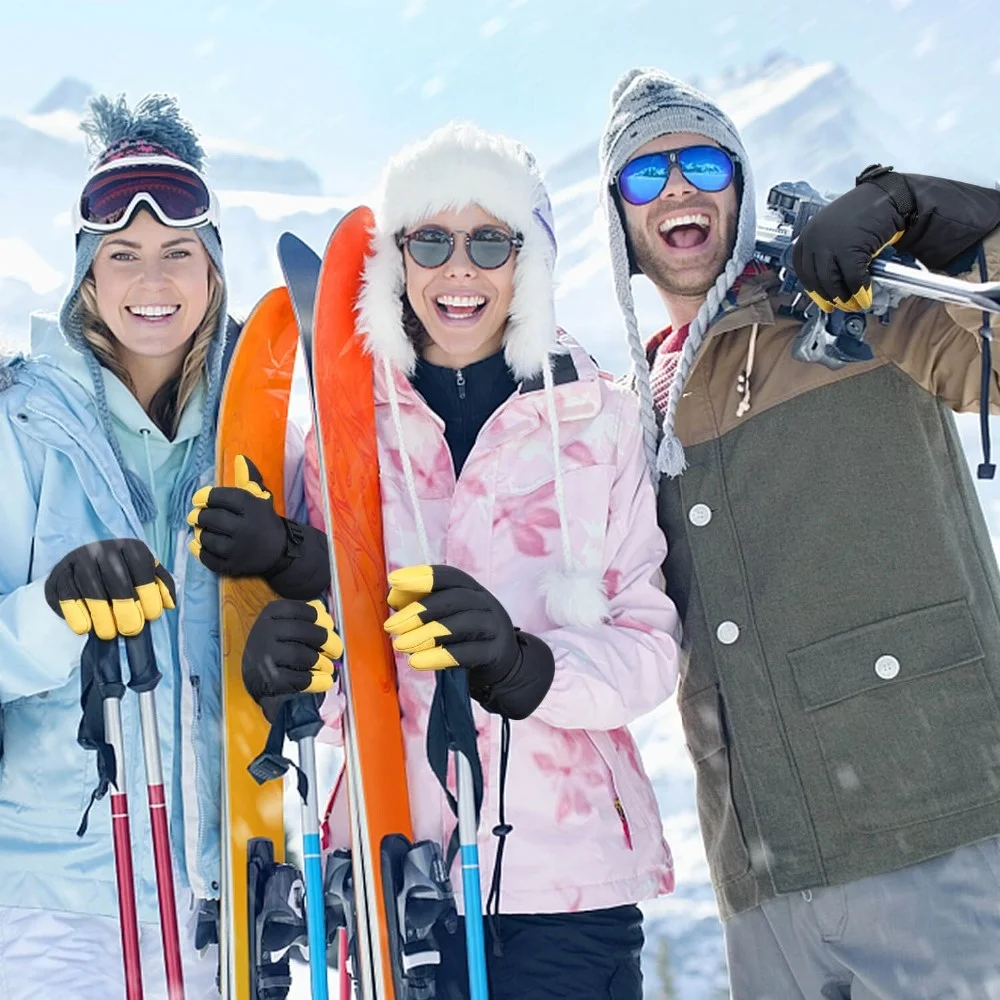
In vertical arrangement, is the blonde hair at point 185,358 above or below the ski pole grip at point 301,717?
above

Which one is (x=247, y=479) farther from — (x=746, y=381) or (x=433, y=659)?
(x=746, y=381)

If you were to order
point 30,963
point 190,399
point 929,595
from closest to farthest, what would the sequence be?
point 30,963, point 929,595, point 190,399

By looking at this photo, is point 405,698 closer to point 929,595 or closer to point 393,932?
point 393,932

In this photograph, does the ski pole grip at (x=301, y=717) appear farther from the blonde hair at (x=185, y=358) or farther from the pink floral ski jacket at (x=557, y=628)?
the blonde hair at (x=185, y=358)

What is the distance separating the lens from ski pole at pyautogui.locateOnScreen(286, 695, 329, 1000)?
2615mm

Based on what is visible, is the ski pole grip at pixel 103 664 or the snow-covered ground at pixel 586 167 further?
the snow-covered ground at pixel 586 167

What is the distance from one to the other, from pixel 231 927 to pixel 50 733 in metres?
0.58

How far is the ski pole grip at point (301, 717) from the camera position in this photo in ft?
8.55

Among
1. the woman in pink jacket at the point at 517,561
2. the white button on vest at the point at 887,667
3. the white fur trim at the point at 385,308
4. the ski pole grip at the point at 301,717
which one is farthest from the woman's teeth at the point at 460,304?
the white button on vest at the point at 887,667

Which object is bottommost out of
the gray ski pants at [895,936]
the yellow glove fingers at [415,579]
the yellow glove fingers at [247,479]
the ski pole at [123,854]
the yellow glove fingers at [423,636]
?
the gray ski pants at [895,936]

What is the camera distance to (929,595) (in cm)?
289

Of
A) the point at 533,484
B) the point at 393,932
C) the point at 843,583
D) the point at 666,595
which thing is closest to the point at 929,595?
the point at 843,583

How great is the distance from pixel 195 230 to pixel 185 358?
31cm

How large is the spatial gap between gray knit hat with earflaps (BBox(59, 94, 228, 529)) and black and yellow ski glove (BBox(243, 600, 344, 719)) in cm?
52
